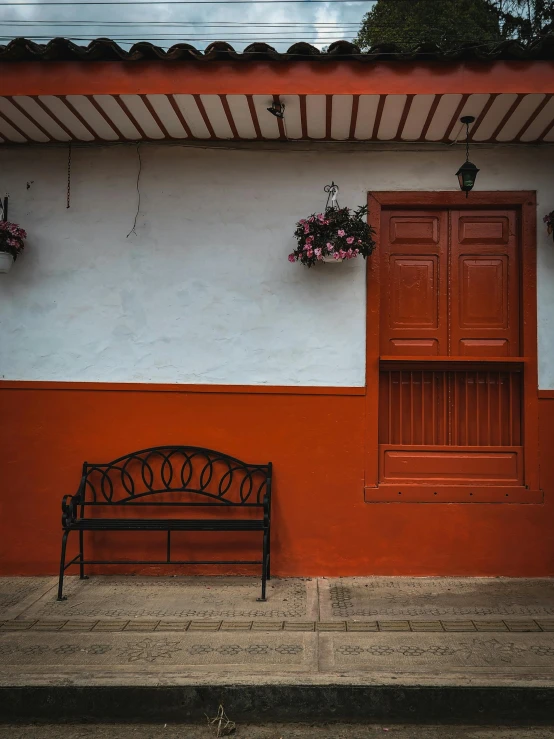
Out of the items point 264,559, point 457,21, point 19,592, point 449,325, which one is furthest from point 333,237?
point 457,21

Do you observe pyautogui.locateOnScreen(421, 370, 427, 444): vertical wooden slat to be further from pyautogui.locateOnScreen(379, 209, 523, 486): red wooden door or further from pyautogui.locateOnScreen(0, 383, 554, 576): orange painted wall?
pyautogui.locateOnScreen(0, 383, 554, 576): orange painted wall

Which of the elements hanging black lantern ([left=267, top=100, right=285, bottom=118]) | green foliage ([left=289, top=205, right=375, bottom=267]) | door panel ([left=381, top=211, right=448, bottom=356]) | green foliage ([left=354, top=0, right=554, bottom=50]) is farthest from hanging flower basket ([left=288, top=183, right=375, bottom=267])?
green foliage ([left=354, top=0, right=554, bottom=50])

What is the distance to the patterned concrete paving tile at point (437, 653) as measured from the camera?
155 inches

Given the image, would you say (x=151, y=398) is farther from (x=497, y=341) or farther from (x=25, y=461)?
(x=497, y=341)

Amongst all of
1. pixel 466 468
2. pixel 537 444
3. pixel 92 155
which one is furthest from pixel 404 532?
pixel 92 155

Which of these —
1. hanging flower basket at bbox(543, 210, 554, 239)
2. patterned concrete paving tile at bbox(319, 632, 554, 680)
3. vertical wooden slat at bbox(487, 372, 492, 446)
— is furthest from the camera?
vertical wooden slat at bbox(487, 372, 492, 446)

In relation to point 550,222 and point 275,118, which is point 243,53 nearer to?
point 275,118

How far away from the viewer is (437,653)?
13.6ft

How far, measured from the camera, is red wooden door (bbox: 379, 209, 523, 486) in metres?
5.76

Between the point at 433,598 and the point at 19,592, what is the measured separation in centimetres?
331

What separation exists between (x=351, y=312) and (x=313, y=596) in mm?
2378

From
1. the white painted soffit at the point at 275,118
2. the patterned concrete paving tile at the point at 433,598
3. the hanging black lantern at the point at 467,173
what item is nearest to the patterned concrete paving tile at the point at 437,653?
the patterned concrete paving tile at the point at 433,598

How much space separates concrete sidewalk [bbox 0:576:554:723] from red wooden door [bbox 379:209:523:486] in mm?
1309

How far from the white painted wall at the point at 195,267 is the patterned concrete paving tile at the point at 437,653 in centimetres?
216
